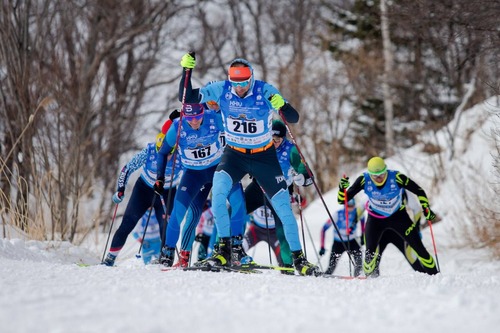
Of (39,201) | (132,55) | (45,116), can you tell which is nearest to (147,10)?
(132,55)

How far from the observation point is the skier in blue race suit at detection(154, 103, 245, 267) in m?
7.00

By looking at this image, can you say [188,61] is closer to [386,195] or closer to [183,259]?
[183,259]

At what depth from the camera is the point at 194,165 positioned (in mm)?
7152

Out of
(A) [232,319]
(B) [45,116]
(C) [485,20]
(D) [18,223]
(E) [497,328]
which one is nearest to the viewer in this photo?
(E) [497,328]

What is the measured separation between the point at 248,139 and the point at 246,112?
267 mm

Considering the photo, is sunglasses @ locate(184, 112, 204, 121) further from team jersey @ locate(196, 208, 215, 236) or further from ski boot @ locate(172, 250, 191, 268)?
team jersey @ locate(196, 208, 215, 236)

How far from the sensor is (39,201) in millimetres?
8305

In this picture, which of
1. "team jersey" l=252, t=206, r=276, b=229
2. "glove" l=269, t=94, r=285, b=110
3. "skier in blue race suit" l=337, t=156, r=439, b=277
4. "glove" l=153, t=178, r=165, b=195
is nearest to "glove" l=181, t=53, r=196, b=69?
"glove" l=269, t=94, r=285, b=110

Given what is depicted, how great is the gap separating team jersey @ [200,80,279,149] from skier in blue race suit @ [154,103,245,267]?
90 cm

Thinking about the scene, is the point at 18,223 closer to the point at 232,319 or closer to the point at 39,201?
the point at 39,201

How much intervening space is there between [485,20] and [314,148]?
1619cm

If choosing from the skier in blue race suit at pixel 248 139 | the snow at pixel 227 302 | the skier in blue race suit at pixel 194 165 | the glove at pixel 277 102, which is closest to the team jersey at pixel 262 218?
the skier in blue race suit at pixel 194 165

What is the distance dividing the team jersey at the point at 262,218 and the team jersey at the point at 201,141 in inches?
64.1

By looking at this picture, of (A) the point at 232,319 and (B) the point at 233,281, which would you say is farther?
(B) the point at 233,281
